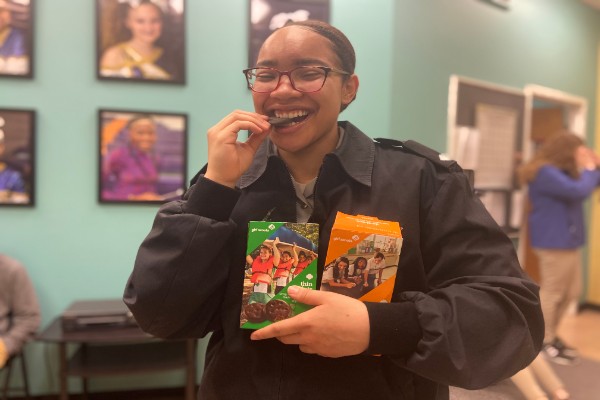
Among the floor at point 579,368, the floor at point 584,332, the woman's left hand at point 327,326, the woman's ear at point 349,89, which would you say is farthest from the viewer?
the floor at point 584,332

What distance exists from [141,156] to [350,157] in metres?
2.04

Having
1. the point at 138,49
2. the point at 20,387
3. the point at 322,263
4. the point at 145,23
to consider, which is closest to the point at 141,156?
the point at 138,49

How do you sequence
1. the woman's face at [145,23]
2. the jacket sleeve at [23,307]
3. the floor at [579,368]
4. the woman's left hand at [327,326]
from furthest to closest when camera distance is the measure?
the woman's face at [145,23]
the jacket sleeve at [23,307]
the floor at [579,368]
the woman's left hand at [327,326]

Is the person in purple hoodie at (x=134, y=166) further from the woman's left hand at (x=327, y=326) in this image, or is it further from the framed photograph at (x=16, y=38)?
the woman's left hand at (x=327, y=326)

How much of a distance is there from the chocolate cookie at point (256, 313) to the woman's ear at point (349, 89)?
0.44 meters

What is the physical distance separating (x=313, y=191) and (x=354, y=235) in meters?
0.16

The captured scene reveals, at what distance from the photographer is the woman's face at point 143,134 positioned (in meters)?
2.71

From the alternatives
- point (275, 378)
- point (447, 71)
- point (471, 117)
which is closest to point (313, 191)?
point (275, 378)

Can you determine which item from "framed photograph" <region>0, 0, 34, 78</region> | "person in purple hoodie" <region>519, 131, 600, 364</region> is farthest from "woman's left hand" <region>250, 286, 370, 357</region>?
"person in purple hoodie" <region>519, 131, 600, 364</region>

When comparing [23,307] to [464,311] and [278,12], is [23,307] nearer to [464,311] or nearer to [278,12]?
[278,12]

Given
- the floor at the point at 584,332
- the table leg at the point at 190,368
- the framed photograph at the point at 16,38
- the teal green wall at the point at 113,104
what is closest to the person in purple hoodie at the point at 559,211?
the floor at the point at 584,332

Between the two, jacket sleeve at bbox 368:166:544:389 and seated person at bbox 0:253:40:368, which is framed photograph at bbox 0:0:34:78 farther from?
jacket sleeve at bbox 368:166:544:389

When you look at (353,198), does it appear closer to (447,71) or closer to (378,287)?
(378,287)

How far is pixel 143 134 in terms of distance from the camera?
2723mm
